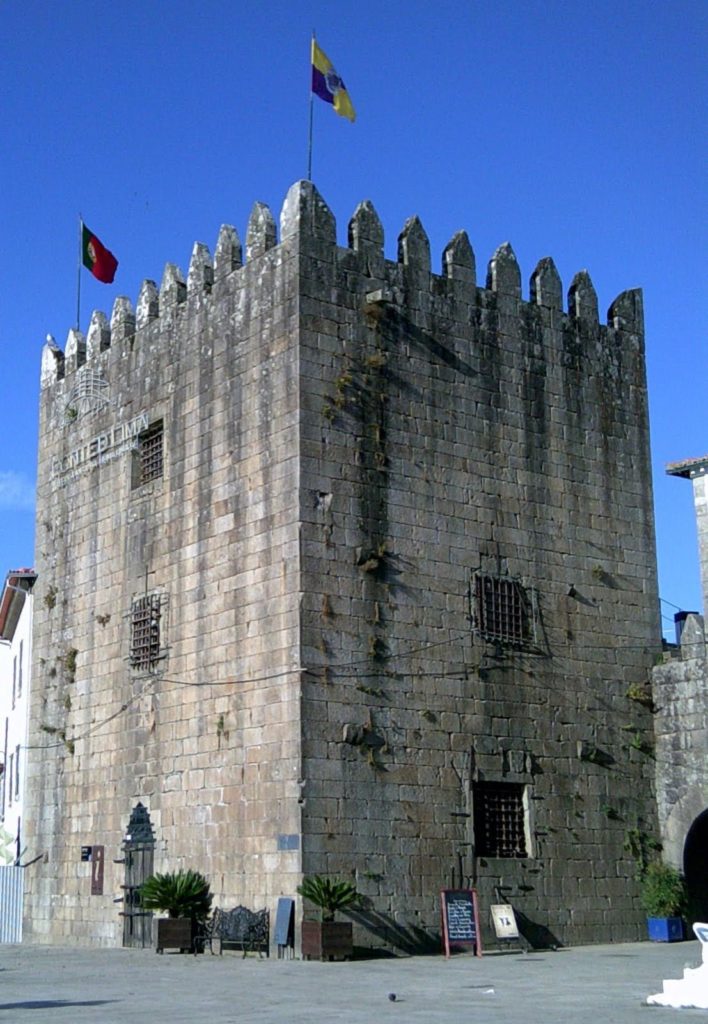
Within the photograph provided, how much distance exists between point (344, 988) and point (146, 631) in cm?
951

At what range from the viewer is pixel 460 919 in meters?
19.8

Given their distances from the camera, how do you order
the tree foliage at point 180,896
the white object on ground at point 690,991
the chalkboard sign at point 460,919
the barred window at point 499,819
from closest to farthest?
the white object on ground at point 690,991
the chalkboard sign at point 460,919
the tree foliage at point 180,896
the barred window at point 499,819

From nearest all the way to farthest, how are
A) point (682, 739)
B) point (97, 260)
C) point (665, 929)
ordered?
1. point (665, 929)
2. point (682, 739)
3. point (97, 260)

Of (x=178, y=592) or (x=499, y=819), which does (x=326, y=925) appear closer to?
(x=499, y=819)

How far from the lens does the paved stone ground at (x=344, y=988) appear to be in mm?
12383

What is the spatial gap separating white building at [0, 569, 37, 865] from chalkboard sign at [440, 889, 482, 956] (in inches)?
566

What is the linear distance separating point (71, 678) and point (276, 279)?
8690mm

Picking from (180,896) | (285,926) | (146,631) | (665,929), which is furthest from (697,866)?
(146,631)

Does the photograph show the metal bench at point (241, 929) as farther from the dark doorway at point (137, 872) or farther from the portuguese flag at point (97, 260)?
the portuguese flag at point (97, 260)

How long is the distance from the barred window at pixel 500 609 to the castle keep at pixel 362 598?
0.05 meters

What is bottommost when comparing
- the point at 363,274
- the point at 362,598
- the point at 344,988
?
the point at 344,988

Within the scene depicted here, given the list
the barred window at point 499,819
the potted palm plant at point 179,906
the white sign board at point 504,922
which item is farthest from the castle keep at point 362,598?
the potted palm plant at point 179,906

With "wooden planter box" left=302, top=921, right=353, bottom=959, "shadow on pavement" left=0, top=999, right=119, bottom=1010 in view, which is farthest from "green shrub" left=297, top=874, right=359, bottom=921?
"shadow on pavement" left=0, top=999, right=119, bottom=1010

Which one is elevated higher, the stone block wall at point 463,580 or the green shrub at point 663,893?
the stone block wall at point 463,580
